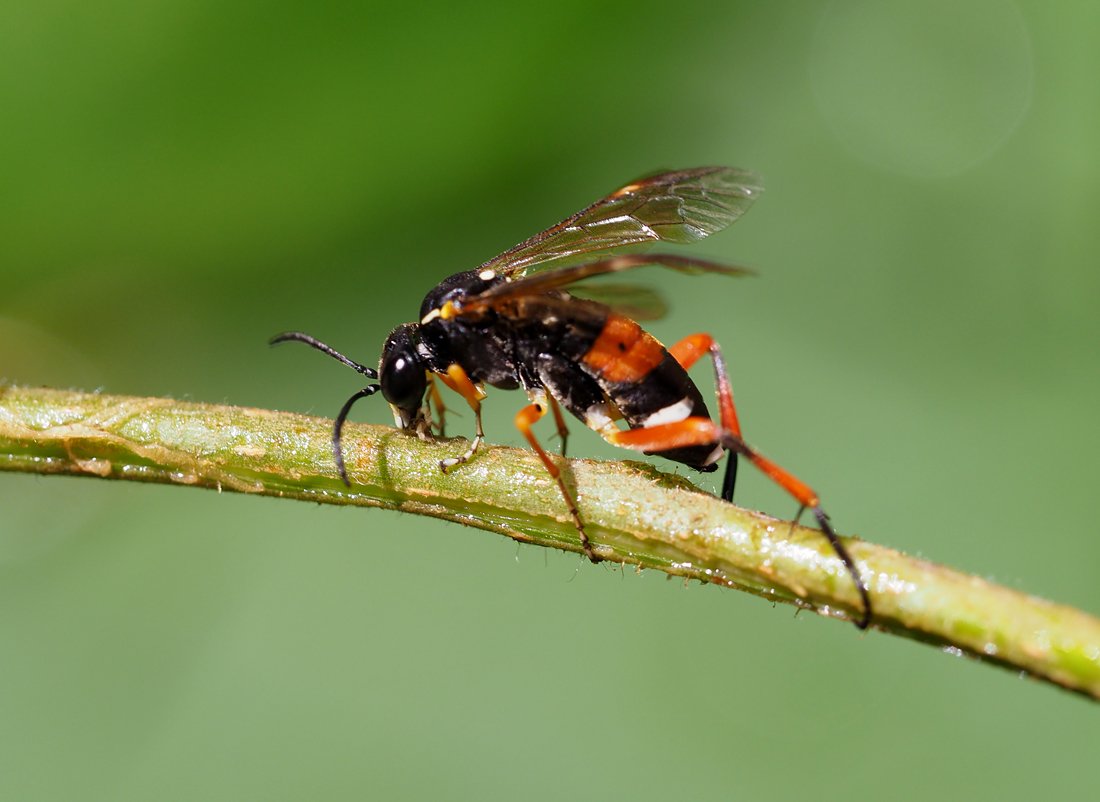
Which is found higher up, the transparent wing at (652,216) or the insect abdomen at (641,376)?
the transparent wing at (652,216)

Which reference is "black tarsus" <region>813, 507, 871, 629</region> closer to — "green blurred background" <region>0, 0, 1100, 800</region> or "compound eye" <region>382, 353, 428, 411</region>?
"green blurred background" <region>0, 0, 1100, 800</region>

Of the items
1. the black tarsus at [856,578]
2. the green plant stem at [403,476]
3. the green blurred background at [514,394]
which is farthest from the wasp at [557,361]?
the black tarsus at [856,578]

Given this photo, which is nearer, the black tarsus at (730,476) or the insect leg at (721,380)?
the insect leg at (721,380)

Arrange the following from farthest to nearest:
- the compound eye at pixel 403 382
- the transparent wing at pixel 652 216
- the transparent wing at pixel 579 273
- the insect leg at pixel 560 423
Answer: the transparent wing at pixel 652 216, the insect leg at pixel 560 423, the compound eye at pixel 403 382, the transparent wing at pixel 579 273

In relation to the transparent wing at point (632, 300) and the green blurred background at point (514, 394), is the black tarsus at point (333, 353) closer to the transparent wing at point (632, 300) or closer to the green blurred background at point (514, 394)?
the green blurred background at point (514, 394)

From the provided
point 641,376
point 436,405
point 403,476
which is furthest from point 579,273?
point 436,405
